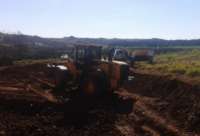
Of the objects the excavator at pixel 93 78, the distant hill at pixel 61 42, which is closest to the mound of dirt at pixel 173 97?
the excavator at pixel 93 78

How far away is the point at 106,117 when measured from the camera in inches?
587

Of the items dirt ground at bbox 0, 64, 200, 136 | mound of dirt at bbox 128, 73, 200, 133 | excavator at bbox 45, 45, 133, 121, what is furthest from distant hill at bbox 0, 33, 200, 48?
dirt ground at bbox 0, 64, 200, 136

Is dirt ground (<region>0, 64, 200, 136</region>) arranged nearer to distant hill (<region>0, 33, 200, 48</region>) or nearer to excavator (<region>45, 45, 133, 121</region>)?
excavator (<region>45, 45, 133, 121</region>)

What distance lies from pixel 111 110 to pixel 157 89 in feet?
21.4

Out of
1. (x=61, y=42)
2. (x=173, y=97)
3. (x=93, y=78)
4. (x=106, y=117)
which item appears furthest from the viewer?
(x=61, y=42)

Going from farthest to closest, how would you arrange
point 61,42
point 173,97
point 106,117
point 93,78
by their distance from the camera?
point 61,42 → point 173,97 → point 93,78 → point 106,117

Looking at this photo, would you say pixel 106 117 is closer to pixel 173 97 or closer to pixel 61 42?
pixel 173 97

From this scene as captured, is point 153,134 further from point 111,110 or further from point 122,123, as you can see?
point 111,110

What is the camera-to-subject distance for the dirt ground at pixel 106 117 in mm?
12703

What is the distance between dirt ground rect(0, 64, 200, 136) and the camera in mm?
12703

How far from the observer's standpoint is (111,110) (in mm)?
16516

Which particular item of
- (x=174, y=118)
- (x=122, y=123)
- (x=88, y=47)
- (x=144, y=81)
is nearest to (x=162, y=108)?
(x=174, y=118)

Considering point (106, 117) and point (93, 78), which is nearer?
point (106, 117)

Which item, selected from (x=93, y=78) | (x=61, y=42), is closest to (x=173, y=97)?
(x=93, y=78)
